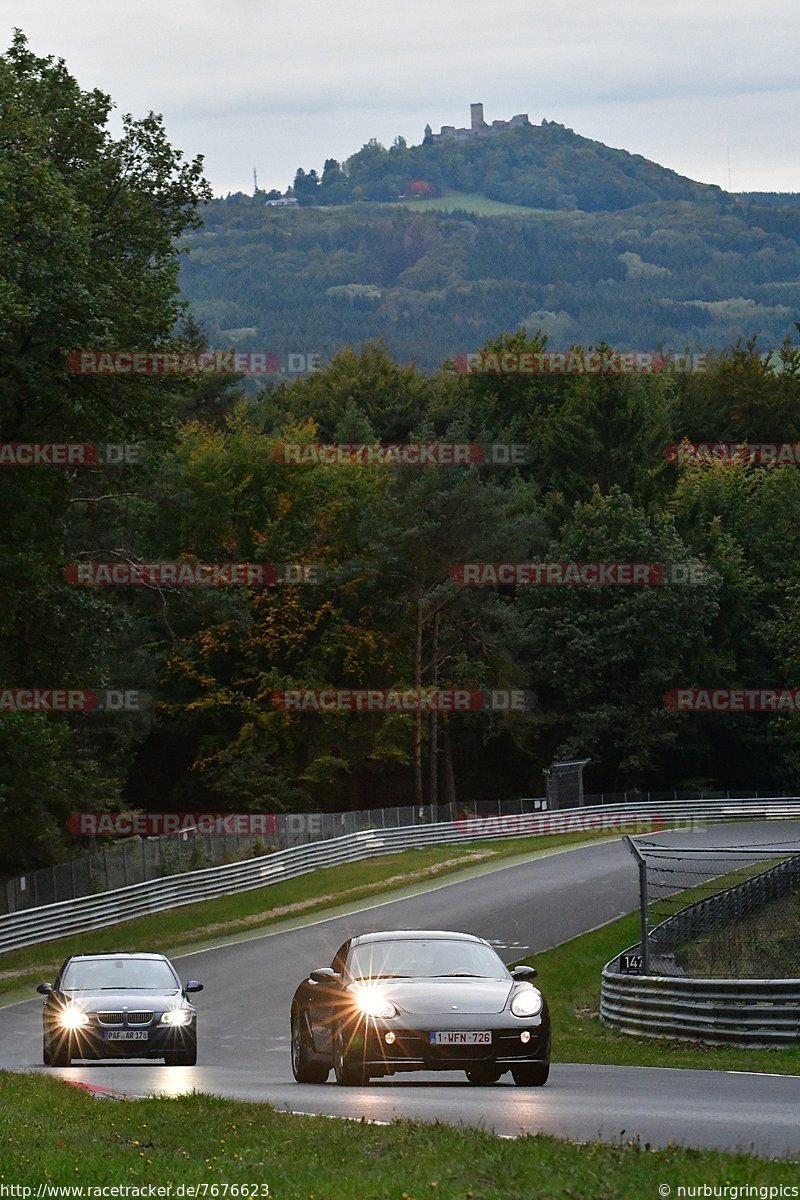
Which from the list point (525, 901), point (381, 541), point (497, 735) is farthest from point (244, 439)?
point (525, 901)

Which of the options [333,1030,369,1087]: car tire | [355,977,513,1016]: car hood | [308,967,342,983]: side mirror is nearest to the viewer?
[355,977,513,1016]: car hood

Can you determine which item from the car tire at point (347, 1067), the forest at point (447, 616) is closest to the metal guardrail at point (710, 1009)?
the car tire at point (347, 1067)

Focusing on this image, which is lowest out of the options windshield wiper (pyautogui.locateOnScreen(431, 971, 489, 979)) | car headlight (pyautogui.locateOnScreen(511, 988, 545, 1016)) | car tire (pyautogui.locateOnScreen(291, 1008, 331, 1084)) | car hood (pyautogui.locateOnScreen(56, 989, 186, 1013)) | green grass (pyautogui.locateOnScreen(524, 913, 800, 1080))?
green grass (pyautogui.locateOnScreen(524, 913, 800, 1080))

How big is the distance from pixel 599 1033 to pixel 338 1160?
50.3 feet

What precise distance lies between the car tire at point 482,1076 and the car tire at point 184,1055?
16.6 feet

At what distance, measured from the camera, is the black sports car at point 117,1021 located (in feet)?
63.3

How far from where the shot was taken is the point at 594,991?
103 ft

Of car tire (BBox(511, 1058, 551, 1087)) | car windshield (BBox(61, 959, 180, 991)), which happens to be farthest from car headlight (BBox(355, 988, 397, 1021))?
car windshield (BBox(61, 959, 180, 991))

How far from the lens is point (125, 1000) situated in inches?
766

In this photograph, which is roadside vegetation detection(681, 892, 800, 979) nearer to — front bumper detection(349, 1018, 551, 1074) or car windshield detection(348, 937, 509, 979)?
car windshield detection(348, 937, 509, 979)

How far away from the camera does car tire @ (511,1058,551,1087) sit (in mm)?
14414

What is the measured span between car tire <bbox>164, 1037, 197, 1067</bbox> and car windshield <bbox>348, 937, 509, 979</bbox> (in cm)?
469

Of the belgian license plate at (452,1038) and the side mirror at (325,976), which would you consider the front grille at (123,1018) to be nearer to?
the side mirror at (325,976)

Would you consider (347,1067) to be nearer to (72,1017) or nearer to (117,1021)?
(117,1021)
